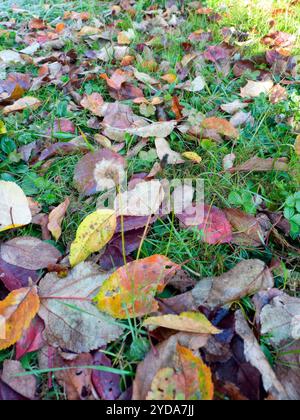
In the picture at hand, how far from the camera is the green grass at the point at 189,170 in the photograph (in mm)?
1036

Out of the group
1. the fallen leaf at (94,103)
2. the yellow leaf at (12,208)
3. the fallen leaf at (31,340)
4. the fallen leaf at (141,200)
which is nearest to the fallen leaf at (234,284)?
the fallen leaf at (141,200)

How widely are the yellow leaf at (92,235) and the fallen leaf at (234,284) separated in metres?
0.30

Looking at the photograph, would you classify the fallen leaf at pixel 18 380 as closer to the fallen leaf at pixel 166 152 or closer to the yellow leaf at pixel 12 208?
the yellow leaf at pixel 12 208

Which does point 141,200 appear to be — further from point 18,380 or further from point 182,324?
point 18,380

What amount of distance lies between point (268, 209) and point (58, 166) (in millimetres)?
781

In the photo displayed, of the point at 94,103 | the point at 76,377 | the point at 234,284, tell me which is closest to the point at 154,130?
the point at 94,103

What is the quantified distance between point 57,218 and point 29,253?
0.50 ft

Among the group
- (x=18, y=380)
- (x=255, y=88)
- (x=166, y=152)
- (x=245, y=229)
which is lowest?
(x=18, y=380)

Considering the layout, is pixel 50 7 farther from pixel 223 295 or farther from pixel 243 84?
pixel 223 295

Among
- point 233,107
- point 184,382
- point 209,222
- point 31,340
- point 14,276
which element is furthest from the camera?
point 233,107

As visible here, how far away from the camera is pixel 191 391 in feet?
2.42

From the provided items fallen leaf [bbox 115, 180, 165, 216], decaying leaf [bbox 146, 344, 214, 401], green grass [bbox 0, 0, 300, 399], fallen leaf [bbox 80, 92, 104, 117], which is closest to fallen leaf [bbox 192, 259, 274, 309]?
green grass [bbox 0, 0, 300, 399]

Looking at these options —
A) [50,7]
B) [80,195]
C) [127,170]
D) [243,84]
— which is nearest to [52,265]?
[80,195]

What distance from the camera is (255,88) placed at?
5.43 feet
